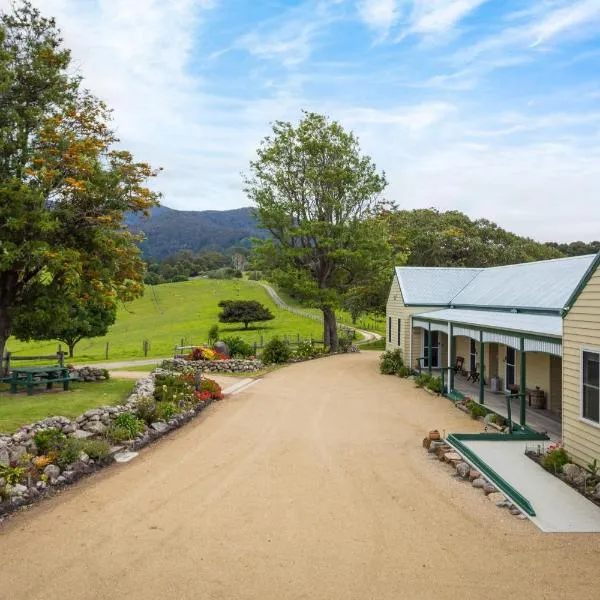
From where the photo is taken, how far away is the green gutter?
837cm

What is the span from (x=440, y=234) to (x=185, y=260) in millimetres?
111358

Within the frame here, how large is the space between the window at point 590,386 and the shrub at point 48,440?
10.5m

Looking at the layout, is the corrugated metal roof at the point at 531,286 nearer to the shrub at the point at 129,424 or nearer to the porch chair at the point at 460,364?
the porch chair at the point at 460,364

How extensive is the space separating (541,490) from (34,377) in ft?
50.9

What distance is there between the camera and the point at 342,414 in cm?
1644

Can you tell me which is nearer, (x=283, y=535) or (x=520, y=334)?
(x=283, y=535)

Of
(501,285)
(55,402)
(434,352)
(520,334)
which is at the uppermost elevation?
(501,285)

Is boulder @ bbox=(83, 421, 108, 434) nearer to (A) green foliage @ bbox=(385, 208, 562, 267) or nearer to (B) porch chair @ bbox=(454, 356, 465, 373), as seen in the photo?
(B) porch chair @ bbox=(454, 356, 465, 373)

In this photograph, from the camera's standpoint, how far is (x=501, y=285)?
2189 centimetres

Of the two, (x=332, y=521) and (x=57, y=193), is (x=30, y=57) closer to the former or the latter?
(x=57, y=193)

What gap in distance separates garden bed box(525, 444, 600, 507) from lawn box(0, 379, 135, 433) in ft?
35.3

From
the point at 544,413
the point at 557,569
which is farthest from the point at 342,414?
the point at 557,569

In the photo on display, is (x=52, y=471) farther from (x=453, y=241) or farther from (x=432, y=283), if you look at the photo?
(x=453, y=241)

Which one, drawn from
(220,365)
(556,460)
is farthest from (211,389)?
(556,460)
